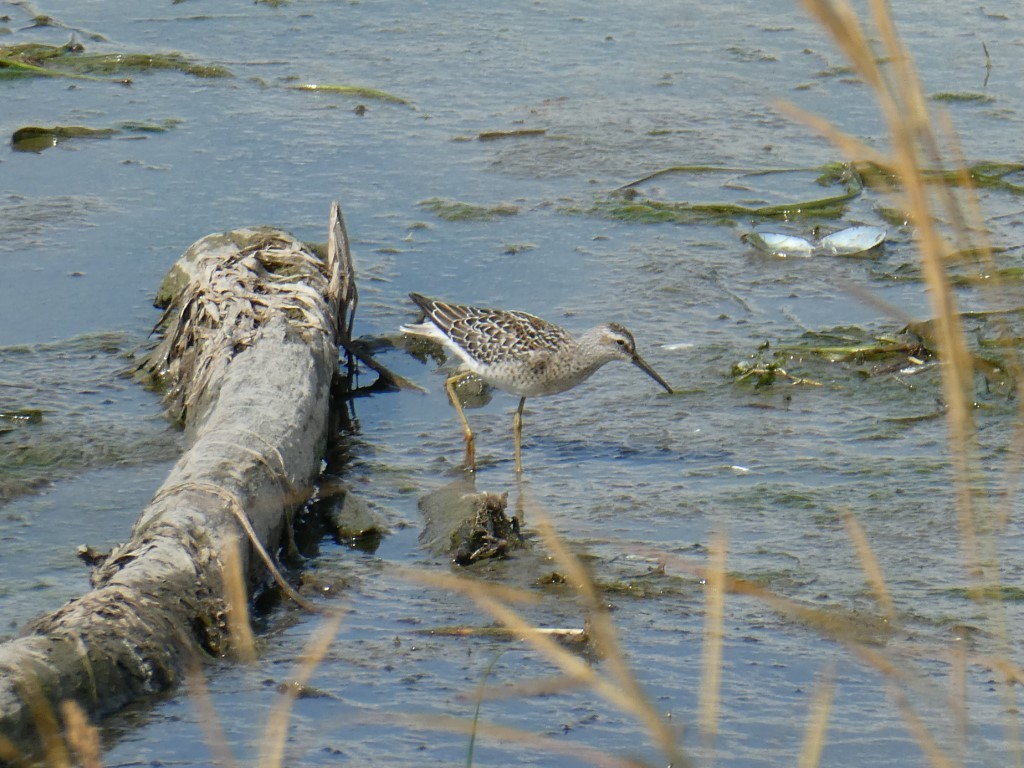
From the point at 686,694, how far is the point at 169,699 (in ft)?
5.32

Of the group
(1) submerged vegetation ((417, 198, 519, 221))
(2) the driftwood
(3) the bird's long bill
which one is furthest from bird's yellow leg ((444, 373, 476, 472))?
(1) submerged vegetation ((417, 198, 519, 221))

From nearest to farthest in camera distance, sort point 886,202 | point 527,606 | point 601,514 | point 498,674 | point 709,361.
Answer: point 498,674 → point 527,606 → point 601,514 → point 709,361 → point 886,202

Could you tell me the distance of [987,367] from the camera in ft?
23.4

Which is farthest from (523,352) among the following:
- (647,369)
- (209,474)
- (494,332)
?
(209,474)

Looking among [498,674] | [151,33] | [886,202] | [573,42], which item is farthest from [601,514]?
[151,33]

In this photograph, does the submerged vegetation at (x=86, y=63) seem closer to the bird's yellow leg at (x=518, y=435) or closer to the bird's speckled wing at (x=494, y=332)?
the bird's speckled wing at (x=494, y=332)

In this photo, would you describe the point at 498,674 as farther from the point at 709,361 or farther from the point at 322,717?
the point at 709,361

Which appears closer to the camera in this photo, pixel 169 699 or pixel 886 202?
pixel 169 699

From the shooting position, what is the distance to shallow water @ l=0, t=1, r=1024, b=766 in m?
4.70

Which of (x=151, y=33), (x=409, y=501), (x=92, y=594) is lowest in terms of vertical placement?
(x=409, y=501)

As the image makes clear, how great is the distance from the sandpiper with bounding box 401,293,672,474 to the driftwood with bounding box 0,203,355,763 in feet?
2.15

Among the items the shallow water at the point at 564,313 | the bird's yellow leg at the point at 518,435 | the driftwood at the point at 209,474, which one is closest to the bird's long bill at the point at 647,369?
the shallow water at the point at 564,313

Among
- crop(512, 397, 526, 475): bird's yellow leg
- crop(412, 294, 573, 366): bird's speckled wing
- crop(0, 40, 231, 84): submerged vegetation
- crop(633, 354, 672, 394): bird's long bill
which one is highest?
crop(0, 40, 231, 84): submerged vegetation

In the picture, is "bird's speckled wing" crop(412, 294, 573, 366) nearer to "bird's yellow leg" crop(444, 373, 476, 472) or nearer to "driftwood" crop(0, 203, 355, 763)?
"bird's yellow leg" crop(444, 373, 476, 472)
